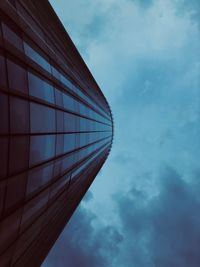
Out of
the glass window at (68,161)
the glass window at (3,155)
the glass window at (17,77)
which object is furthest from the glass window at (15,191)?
the glass window at (68,161)

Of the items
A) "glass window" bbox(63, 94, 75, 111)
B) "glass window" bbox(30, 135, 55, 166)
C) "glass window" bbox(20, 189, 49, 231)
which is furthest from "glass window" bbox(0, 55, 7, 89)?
"glass window" bbox(63, 94, 75, 111)

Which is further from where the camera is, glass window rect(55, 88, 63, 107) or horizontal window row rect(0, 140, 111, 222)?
glass window rect(55, 88, 63, 107)

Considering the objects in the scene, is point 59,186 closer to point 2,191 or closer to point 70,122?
point 70,122

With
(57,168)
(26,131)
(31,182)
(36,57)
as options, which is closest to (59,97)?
(36,57)

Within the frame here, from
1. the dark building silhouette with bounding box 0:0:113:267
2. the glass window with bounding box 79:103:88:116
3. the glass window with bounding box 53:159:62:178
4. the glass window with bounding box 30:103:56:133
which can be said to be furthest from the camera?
the glass window with bounding box 79:103:88:116

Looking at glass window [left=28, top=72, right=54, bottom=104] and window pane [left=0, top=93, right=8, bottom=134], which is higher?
glass window [left=28, top=72, right=54, bottom=104]

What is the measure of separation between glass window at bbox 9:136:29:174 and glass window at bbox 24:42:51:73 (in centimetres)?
577

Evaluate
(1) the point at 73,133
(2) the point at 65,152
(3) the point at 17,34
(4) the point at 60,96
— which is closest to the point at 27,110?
(3) the point at 17,34

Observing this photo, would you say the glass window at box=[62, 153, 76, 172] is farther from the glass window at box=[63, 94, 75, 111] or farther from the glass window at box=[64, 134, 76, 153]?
the glass window at box=[63, 94, 75, 111]

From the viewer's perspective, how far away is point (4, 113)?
13383 millimetres

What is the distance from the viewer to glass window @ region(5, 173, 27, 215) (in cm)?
1425

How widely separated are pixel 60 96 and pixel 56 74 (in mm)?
2071

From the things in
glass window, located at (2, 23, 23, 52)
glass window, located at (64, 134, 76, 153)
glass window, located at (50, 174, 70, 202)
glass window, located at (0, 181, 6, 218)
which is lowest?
glass window, located at (50, 174, 70, 202)

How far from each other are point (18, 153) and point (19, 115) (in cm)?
197
